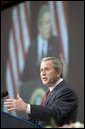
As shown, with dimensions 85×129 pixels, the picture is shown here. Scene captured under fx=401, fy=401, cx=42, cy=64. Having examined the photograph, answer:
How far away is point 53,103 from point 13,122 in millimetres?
278

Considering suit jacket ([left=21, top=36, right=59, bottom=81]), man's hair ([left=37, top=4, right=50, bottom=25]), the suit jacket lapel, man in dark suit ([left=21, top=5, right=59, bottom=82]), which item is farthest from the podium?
man's hair ([left=37, top=4, right=50, bottom=25])

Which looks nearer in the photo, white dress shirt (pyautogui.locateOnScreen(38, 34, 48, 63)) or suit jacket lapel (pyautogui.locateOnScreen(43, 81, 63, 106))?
suit jacket lapel (pyautogui.locateOnScreen(43, 81, 63, 106))

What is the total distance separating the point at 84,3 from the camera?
460 centimetres

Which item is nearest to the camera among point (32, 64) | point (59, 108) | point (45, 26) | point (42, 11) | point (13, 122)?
point (13, 122)

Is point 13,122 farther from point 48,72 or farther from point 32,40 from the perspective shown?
point 32,40

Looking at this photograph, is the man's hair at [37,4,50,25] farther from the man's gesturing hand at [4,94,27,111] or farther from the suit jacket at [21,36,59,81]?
the man's gesturing hand at [4,94,27,111]

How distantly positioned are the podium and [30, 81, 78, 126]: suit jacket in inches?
4.7

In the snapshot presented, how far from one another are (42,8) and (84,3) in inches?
32.4

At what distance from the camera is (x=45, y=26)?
514cm

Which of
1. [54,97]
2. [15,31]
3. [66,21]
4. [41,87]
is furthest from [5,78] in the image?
[54,97]

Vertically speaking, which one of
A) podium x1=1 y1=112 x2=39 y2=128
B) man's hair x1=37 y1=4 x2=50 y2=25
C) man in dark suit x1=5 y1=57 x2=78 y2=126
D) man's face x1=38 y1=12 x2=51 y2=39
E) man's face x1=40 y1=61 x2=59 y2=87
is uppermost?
man's hair x1=37 y1=4 x2=50 y2=25

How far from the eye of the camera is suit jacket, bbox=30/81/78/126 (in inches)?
65.7

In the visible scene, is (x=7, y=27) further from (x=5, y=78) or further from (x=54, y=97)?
(x=54, y=97)

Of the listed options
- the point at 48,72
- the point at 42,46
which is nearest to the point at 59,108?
the point at 48,72
